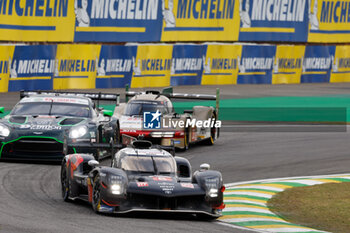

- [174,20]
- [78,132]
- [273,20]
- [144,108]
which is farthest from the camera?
[273,20]

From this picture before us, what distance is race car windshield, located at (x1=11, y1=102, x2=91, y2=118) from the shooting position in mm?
18516

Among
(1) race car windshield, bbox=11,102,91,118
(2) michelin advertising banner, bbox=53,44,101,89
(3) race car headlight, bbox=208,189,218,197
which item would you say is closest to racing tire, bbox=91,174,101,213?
(3) race car headlight, bbox=208,189,218,197

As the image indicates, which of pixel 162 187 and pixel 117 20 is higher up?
pixel 117 20

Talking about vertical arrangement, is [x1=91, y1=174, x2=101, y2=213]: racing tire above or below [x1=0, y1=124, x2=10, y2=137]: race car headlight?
above

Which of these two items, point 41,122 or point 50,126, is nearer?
point 50,126

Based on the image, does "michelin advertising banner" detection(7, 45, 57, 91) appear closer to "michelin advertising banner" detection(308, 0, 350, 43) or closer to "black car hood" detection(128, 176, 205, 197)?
"michelin advertising banner" detection(308, 0, 350, 43)

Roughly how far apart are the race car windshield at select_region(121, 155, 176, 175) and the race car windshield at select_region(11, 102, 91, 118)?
5.51 m

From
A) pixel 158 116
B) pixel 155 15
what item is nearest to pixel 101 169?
pixel 158 116

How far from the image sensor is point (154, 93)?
22234mm

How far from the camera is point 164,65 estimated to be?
3916 cm

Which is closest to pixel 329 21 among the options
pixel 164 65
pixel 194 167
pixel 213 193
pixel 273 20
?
pixel 273 20

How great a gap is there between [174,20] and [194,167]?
22.5 metres

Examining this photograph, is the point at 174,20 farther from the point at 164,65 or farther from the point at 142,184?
the point at 142,184

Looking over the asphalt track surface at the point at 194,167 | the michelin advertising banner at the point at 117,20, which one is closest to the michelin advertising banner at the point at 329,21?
the michelin advertising banner at the point at 117,20
